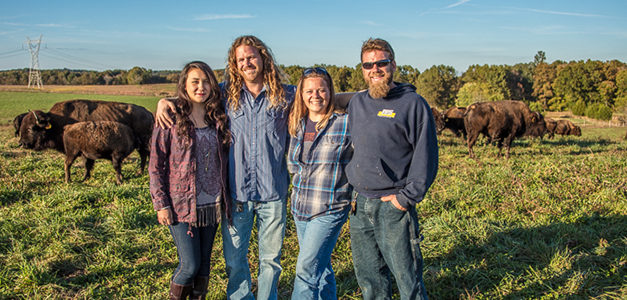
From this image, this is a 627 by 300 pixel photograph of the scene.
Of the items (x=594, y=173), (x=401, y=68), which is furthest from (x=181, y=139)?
(x=401, y=68)

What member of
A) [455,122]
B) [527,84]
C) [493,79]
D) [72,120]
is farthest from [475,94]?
[72,120]

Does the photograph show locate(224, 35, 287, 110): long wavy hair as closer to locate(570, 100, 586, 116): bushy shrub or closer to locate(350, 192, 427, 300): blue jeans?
locate(350, 192, 427, 300): blue jeans

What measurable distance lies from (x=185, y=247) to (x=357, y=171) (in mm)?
1454

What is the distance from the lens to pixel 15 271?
420cm

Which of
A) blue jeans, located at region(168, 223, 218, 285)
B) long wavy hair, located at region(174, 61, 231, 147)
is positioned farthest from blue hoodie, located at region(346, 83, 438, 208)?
blue jeans, located at region(168, 223, 218, 285)

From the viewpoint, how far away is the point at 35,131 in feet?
34.1

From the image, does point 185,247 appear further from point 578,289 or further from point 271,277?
point 578,289

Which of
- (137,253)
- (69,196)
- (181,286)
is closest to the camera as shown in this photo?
(181,286)

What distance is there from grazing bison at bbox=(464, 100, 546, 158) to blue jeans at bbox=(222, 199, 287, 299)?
11.4 meters

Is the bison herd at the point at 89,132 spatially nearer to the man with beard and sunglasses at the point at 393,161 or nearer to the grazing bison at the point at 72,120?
the grazing bison at the point at 72,120

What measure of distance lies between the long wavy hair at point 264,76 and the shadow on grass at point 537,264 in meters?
2.47

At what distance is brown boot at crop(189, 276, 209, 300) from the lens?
10.5ft

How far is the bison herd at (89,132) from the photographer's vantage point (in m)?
8.88

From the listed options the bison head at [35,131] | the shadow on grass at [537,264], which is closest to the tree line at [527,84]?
the bison head at [35,131]
